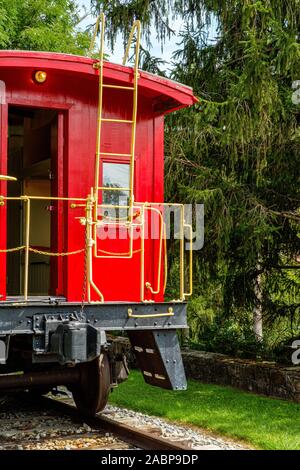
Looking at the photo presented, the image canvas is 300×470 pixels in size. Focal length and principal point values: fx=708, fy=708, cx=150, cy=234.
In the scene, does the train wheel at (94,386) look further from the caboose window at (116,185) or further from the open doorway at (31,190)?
the caboose window at (116,185)

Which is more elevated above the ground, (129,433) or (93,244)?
(93,244)

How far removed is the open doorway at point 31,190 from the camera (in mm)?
8406

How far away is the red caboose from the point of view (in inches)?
267

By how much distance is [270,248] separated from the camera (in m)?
10.6

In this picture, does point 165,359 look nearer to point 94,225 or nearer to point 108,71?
point 94,225

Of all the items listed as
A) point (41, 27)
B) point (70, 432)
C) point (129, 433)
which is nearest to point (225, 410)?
point (129, 433)

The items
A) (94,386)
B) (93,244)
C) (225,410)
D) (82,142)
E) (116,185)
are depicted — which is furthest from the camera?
(225,410)

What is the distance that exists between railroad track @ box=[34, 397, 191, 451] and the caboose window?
2.26 metres


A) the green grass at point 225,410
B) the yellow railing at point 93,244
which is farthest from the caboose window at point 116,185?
the green grass at point 225,410

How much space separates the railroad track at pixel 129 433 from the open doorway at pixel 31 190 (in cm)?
152

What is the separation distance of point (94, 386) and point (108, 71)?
3.50 metres

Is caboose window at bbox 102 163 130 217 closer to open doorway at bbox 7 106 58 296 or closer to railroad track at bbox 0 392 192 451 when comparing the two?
open doorway at bbox 7 106 58 296

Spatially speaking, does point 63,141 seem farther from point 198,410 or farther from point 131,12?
point 131,12

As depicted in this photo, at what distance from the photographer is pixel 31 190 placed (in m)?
8.73
